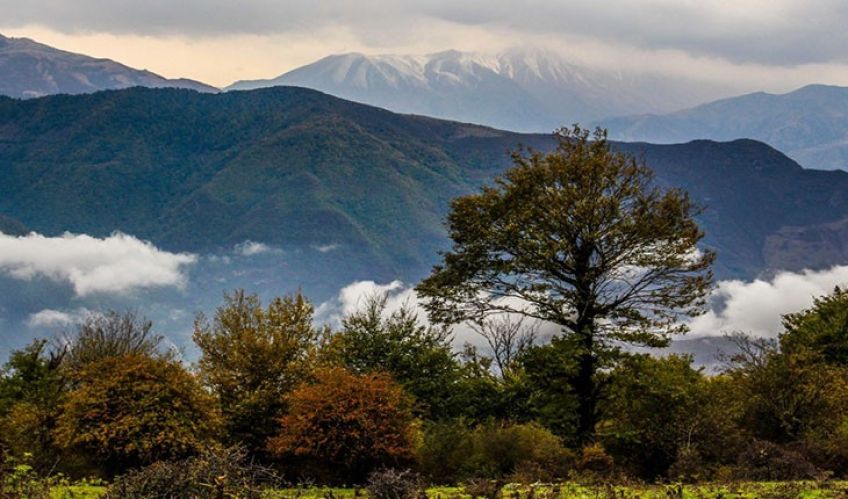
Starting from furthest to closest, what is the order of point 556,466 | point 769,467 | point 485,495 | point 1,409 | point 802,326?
point 802,326 < point 1,409 < point 556,466 < point 769,467 < point 485,495

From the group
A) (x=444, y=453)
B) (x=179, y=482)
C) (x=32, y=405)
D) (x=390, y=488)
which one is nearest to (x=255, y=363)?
(x=32, y=405)

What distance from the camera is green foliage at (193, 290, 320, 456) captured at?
101ft

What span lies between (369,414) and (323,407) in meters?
1.24

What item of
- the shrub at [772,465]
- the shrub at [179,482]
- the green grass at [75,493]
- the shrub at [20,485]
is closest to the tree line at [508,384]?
the shrub at [772,465]

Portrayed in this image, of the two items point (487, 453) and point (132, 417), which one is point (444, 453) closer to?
point (487, 453)

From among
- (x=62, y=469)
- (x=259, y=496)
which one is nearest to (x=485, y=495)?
(x=259, y=496)

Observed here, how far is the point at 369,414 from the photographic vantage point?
81.6 ft

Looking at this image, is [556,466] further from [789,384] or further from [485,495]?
[789,384]

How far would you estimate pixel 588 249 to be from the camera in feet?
103

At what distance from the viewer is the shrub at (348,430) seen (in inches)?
966

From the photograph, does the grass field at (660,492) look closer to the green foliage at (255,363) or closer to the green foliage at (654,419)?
the green foliage at (654,419)

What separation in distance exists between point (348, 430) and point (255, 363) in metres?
8.84

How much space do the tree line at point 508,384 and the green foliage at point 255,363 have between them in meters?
0.08

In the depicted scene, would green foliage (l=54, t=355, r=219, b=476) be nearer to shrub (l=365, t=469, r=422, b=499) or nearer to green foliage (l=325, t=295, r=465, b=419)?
green foliage (l=325, t=295, r=465, b=419)
